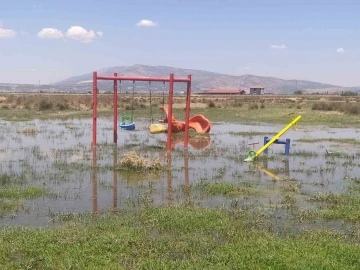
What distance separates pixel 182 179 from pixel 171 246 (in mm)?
6729

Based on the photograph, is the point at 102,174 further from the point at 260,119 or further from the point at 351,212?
the point at 260,119

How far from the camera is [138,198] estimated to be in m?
12.2

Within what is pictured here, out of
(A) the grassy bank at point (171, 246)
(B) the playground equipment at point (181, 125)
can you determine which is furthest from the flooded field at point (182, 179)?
(B) the playground equipment at point (181, 125)

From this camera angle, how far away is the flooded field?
1109 centimetres

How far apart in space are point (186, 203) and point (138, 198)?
142 centimetres

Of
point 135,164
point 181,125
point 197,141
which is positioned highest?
point 181,125

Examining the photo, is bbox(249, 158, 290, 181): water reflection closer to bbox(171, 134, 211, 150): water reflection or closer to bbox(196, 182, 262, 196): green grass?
bbox(196, 182, 262, 196): green grass

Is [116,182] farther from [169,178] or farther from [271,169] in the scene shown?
[271,169]

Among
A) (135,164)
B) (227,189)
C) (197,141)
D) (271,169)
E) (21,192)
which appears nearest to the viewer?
(21,192)

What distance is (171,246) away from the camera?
8297 mm

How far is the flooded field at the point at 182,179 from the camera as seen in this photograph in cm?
1109

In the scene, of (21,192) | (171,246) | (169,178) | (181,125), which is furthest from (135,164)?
(181,125)

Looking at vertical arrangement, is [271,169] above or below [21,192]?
below

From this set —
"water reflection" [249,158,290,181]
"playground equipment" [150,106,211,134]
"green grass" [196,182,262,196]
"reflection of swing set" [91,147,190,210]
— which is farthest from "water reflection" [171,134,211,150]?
"green grass" [196,182,262,196]
